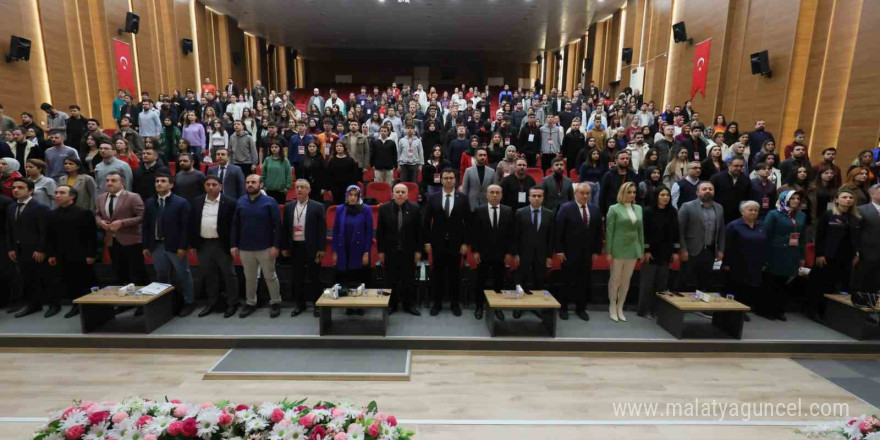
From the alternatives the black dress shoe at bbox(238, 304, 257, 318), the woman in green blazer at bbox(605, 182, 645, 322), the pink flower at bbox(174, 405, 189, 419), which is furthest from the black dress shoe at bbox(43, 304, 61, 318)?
the woman in green blazer at bbox(605, 182, 645, 322)

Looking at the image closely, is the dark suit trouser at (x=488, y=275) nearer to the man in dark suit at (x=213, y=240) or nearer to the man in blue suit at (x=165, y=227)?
the man in dark suit at (x=213, y=240)

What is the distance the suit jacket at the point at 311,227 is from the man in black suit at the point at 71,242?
6.18 ft

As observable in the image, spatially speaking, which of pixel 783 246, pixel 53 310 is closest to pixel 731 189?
pixel 783 246

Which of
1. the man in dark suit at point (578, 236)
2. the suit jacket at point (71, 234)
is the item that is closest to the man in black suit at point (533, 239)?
the man in dark suit at point (578, 236)

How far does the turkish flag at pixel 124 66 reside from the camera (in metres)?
10.3

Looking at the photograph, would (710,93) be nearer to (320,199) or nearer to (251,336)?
(320,199)

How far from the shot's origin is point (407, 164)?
6836 mm

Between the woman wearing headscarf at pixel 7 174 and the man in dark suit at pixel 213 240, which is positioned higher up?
the woman wearing headscarf at pixel 7 174

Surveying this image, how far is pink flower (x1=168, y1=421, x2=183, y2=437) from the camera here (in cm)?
177

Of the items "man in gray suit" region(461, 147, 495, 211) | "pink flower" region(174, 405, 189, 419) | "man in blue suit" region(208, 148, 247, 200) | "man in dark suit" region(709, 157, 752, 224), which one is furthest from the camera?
"man in gray suit" region(461, 147, 495, 211)

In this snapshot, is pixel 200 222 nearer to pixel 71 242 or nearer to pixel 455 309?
pixel 71 242

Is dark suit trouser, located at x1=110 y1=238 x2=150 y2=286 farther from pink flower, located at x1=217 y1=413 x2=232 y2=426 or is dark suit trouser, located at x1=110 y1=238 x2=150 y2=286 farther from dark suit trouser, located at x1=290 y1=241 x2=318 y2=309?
pink flower, located at x1=217 y1=413 x2=232 y2=426

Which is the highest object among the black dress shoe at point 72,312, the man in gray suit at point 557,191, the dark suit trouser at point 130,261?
the man in gray suit at point 557,191

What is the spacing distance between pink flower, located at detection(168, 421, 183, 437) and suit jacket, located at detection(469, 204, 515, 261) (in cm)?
307
